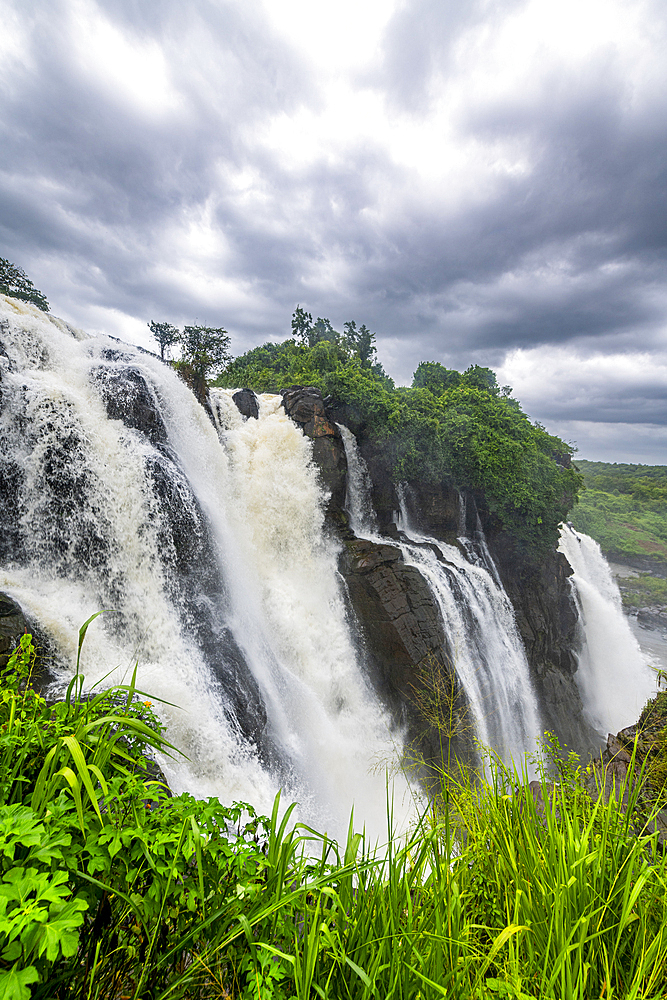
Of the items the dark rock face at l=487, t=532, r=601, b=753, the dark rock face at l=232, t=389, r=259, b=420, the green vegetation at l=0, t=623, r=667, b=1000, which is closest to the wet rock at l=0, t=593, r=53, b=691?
the green vegetation at l=0, t=623, r=667, b=1000

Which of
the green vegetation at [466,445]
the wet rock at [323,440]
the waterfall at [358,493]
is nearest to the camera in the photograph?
the wet rock at [323,440]

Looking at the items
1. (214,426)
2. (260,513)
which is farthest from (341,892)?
(214,426)

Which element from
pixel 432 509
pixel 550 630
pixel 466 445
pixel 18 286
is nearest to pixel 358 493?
pixel 432 509

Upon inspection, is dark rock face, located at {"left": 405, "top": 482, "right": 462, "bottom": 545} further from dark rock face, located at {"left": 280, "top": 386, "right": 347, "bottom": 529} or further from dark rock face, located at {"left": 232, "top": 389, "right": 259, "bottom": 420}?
dark rock face, located at {"left": 232, "top": 389, "right": 259, "bottom": 420}

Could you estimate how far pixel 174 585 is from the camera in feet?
23.0

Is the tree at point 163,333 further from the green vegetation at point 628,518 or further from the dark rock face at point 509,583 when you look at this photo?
the green vegetation at point 628,518

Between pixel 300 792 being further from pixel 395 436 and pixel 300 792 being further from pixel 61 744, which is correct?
pixel 395 436

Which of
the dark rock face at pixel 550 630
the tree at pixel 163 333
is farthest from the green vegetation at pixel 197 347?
the dark rock face at pixel 550 630

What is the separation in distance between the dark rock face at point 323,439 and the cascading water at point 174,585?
233 centimetres

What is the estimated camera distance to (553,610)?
1502 cm

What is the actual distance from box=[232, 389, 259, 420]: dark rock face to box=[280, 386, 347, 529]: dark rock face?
100cm

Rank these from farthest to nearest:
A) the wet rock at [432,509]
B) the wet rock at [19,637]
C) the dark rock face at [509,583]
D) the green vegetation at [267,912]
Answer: the wet rock at [432,509], the dark rock face at [509,583], the wet rock at [19,637], the green vegetation at [267,912]

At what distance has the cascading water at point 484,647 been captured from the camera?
9.88 m

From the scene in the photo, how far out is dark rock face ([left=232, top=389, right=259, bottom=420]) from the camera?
43.1 ft
